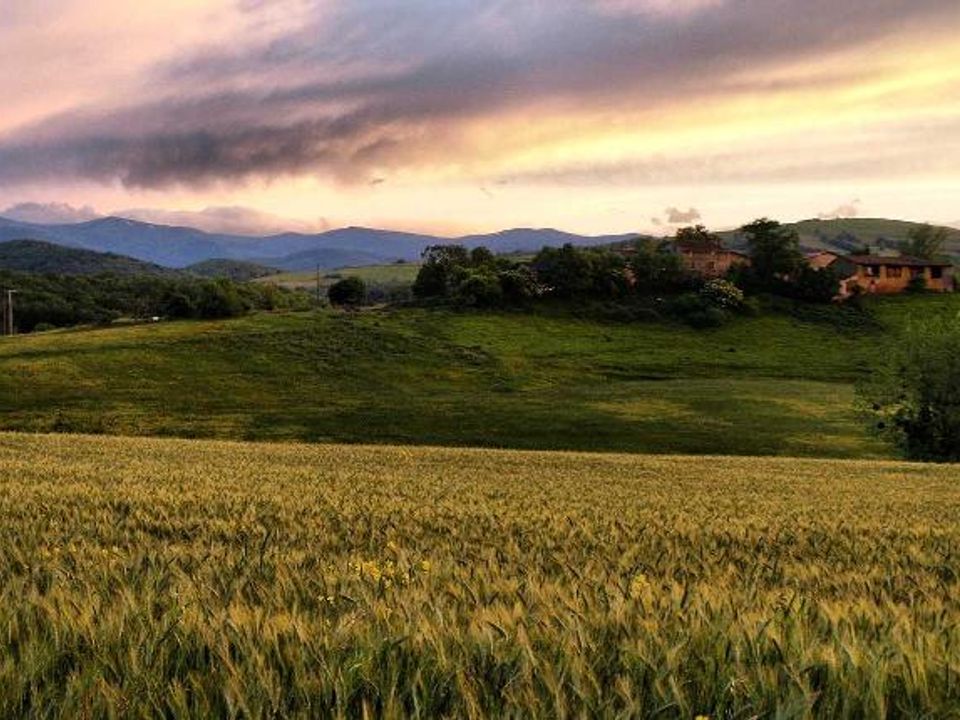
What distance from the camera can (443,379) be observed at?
97875 millimetres

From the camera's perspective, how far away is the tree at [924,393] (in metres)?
48.4

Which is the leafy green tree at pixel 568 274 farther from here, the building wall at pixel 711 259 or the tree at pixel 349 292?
the tree at pixel 349 292

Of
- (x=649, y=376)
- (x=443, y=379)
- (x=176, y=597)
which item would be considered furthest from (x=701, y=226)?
(x=176, y=597)

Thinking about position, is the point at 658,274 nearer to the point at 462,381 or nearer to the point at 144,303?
the point at 462,381

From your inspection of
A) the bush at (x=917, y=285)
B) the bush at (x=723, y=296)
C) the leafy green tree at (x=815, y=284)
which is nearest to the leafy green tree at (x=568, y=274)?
the bush at (x=723, y=296)

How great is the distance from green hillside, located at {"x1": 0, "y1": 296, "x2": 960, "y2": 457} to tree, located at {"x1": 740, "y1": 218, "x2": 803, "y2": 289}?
15.2 m

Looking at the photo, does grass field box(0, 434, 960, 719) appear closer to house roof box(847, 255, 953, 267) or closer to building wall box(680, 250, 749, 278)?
building wall box(680, 250, 749, 278)

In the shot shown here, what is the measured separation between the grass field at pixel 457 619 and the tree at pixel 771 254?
146024mm

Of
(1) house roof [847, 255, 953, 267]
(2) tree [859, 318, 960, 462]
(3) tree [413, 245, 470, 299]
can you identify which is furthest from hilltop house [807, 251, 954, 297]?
(2) tree [859, 318, 960, 462]

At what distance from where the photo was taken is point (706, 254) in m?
170

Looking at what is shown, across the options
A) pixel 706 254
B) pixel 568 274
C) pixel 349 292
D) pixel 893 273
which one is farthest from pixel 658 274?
pixel 349 292

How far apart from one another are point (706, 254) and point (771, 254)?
82.7ft

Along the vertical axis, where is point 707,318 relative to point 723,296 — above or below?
below

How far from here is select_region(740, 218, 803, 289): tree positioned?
145 m
